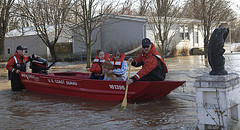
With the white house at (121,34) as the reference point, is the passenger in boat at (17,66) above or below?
below

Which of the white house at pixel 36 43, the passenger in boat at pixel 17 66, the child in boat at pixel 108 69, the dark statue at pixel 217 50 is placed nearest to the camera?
the dark statue at pixel 217 50

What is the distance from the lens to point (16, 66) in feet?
34.4

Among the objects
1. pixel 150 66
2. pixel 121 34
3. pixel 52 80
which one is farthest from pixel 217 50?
pixel 121 34

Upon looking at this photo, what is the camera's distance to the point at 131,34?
86.3 ft

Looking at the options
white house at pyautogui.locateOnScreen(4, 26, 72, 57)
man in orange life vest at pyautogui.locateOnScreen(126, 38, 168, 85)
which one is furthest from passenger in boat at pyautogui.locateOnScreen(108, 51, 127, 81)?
white house at pyautogui.locateOnScreen(4, 26, 72, 57)

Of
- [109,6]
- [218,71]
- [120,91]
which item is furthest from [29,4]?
[218,71]

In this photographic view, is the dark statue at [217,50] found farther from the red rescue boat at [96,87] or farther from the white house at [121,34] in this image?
the white house at [121,34]

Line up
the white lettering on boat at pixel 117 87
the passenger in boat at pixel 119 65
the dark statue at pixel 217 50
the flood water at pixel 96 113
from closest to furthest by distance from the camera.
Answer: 1. the dark statue at pixel 217 50
2. the flood water at pixel 96 113
3. the white lettering on boat at pixel 117 87
4. the passenger in boat at pixel 119 65

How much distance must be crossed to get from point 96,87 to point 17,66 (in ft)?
12.2

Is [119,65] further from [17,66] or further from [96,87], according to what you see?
[17,66]

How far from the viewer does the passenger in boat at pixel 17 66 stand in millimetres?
10336

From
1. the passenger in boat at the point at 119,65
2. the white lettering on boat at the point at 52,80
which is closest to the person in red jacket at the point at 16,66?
the white lettering on boat at the point at 52,80

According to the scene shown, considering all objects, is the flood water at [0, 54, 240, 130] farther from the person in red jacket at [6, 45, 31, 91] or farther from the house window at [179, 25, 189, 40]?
the house window at [179, 25, 189, 40]

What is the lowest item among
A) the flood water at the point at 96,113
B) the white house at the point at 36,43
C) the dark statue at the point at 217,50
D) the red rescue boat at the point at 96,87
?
the flood water at the point at 96,113
